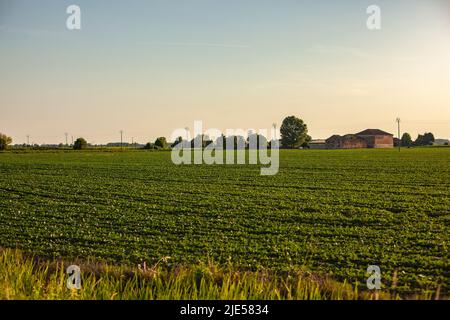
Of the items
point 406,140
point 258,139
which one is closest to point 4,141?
point 258,139

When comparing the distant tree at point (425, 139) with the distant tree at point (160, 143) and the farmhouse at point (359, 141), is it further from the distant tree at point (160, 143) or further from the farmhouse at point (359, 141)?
the distant tree at point (160, 143)

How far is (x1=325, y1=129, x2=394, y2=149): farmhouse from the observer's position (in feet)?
542

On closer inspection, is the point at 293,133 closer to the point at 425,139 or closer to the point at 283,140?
the point at 283,140

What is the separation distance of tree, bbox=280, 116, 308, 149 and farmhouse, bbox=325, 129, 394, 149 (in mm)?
11866

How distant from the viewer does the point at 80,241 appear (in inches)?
525

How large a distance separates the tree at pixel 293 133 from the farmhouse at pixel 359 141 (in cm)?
1187

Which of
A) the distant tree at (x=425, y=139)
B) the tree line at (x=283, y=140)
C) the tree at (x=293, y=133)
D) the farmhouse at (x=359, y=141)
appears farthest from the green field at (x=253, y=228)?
the distant tree at (x=425, y=139)

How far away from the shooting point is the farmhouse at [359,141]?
6501 inches

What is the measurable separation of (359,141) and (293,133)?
27.2 metres

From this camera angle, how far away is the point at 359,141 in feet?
550

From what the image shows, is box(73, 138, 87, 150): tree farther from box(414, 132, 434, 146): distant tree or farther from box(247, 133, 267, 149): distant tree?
box(414, 132, 434, 146): distant tree

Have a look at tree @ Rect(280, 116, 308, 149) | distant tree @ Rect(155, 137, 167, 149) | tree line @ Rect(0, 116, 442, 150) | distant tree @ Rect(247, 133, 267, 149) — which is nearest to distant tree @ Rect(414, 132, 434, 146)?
tree line @ Rect(0, 116, 442, 150)
